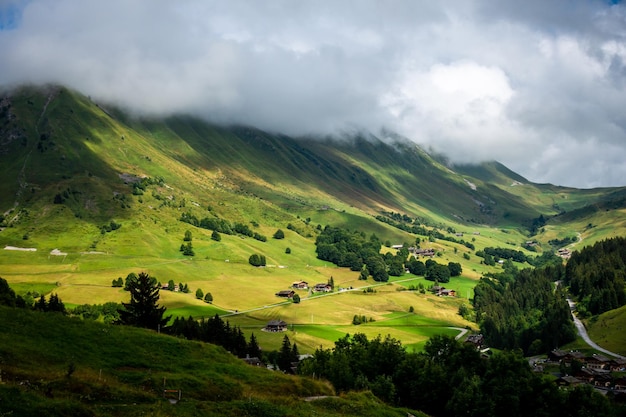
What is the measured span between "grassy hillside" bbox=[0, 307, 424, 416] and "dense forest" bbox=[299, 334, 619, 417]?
857 inches

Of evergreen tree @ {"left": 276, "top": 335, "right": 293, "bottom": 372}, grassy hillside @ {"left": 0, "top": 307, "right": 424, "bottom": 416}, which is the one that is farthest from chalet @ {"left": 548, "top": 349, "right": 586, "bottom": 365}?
grassy hillside @ {"left": 0, "top": 307, "right": 424, "bottom": 416}

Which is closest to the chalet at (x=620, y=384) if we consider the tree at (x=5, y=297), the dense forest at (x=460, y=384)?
the dense forest at (x=460, y=384)

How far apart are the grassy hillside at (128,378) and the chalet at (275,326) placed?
10722 cm

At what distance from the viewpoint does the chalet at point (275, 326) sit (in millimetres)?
172875

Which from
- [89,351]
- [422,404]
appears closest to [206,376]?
[89,351]

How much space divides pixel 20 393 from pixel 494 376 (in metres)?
67.9

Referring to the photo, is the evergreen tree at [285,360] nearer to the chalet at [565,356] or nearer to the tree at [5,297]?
the tree at [5,297]

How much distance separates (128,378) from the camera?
5041 cm

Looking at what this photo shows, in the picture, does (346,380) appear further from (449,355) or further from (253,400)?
(253,400)

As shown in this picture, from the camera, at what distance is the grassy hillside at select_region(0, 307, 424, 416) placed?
3991cm

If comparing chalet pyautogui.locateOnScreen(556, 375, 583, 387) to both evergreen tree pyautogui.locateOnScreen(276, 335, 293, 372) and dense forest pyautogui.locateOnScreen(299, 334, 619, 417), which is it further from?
evergreen tree pyautogui.locateOnScreen(276, 335, 293, 372)

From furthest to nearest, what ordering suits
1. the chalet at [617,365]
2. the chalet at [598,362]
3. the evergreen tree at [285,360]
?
1. the chalet at [598,362]
2. the chalet at [617,365]
3. the evergreen tree at [285,360]

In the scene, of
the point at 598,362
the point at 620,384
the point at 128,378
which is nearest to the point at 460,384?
the point at 128,378

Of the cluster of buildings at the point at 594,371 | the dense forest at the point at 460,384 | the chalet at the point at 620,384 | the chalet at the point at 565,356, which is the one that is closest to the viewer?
the dense forest at the point at 460,384
